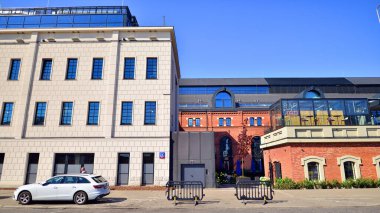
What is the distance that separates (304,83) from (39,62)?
147 ft

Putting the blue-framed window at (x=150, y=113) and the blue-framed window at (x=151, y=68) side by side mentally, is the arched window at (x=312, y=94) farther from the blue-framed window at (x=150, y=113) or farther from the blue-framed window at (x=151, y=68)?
the blue-framed window at (x=150, y=113)

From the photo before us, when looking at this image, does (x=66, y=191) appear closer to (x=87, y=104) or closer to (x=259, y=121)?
(x=87, y=104)

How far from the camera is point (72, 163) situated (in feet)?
62.5

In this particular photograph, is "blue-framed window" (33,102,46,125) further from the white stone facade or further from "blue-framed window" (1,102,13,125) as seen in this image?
"blue-framed window" (1,102,13,125)

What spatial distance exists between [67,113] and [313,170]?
20.2m

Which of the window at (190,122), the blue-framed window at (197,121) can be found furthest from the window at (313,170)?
the window at (190,122)

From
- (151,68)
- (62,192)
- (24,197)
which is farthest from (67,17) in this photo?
(62,192)

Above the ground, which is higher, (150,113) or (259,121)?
(259,121)

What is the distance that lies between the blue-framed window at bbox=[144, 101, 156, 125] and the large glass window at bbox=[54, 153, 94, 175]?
5066 millimetres

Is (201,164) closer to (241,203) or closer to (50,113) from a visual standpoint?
(241,203)

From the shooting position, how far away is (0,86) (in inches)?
807

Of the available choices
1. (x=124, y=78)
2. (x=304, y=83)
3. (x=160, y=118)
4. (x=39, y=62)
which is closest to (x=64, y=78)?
(x=39, y=62)

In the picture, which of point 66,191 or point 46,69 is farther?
point 46,69

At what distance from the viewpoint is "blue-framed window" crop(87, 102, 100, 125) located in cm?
1962
